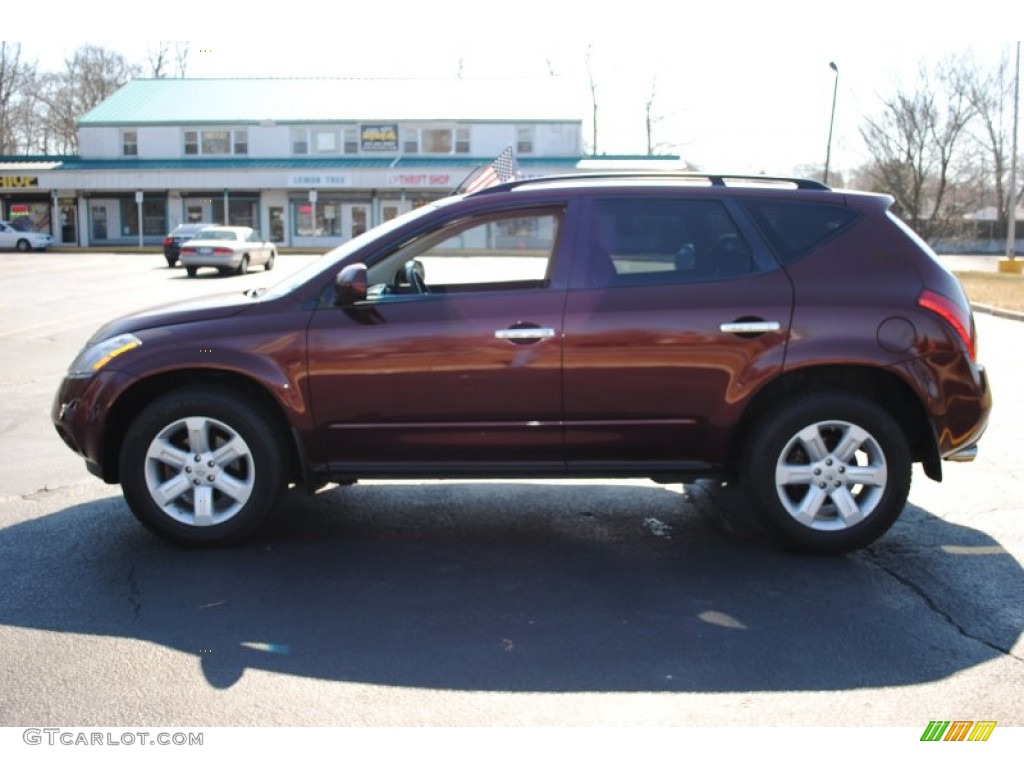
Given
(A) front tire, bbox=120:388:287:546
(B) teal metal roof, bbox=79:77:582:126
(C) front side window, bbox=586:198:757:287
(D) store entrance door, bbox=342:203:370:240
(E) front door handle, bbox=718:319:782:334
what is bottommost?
(A) front tire, bbox=120:388:287:546

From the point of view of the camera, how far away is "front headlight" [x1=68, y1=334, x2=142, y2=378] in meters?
5.23

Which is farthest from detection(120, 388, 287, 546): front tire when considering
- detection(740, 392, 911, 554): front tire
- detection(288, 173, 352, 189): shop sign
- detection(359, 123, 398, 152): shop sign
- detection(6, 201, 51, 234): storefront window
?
detection(6, 201, 51, 234): storefront window

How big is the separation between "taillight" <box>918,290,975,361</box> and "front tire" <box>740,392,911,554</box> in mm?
Answer: 540

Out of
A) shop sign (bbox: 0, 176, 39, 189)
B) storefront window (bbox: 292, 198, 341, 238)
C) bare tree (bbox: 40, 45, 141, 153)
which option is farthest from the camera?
bare tree (bbox: 40, 45, 141, 153)

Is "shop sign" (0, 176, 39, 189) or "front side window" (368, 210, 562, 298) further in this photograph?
"shop sign" (0, 176, 39, 189)

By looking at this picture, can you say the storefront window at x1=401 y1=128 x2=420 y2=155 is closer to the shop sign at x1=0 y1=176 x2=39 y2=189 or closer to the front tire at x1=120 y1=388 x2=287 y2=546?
the shop sign at x1=0 y1=176 x2=39 y2=189

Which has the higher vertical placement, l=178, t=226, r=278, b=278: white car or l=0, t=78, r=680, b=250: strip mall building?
l=0, t=78, r=680, b=250: strip mall building

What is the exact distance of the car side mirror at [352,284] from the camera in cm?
506

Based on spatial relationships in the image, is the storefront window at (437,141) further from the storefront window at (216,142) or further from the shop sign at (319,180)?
the storefront window at (216,142)

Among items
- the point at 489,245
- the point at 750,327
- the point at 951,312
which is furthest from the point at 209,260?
the point at 951,312

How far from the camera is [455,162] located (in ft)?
162

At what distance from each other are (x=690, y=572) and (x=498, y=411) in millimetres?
1230

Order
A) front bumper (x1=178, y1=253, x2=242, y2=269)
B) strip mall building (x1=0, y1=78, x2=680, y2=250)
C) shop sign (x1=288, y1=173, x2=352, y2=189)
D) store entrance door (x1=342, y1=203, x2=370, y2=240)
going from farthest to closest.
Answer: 1. store entrance door (x1=342, y1=203, x2=370, y2=240)
2. strip mall building (x1=0, y1=78, x2=680, y2=250)
3. shop sign (x1=288, y1=173, x2=352, y2=189)
4. front bumper (x1=178, y1=253, x2=242, y2=269)

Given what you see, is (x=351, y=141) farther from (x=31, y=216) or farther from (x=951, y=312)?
(x=951, y=312)
